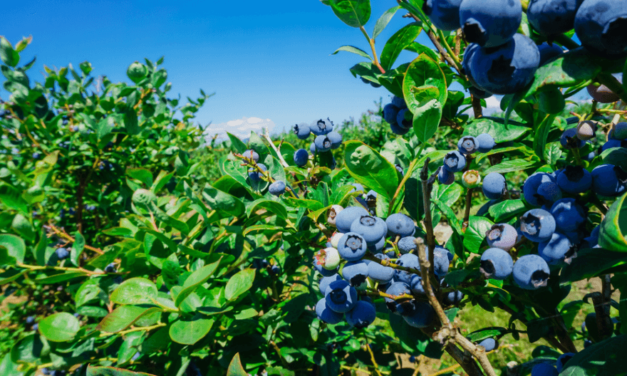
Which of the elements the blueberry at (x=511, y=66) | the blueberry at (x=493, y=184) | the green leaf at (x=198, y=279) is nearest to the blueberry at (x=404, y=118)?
the blueberry at (x=493, y=184)

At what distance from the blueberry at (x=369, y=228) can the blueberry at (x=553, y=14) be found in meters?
0.42

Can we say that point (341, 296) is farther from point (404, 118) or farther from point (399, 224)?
point (404, 118)

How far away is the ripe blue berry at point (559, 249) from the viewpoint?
604 mm

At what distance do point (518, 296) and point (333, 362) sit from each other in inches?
38.4

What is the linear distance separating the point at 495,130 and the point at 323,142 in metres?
0.55

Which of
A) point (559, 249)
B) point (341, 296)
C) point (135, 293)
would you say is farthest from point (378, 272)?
point (135, 293)

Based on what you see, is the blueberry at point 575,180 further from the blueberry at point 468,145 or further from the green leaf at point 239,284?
the green leaf at point 239,284

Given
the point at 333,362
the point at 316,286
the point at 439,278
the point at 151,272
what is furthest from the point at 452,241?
the point at 151,272

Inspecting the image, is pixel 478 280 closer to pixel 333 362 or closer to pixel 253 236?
pixel 253 236

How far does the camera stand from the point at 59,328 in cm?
117

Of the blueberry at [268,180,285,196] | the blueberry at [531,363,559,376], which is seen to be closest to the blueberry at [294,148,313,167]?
the blueberry at [268,180,285,196]

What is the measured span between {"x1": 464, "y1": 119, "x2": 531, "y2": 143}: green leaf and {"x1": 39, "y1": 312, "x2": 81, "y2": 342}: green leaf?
1.48 meters

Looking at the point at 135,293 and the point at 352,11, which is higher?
the point at 352,11

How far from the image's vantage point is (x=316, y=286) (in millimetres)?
1172
